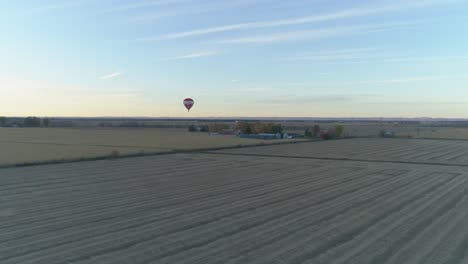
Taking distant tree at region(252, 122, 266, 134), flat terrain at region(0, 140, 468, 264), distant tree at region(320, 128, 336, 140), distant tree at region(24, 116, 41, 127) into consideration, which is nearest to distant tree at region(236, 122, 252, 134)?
distant tree at region(252, 122, 266, 134)

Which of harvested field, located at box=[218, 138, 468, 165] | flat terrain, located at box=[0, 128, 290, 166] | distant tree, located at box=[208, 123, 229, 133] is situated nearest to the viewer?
flat terrain, located at box=[0, 128, 290, 166]

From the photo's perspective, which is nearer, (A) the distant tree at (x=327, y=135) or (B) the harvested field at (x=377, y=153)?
(B) the harvested field at (x=377, y=153)

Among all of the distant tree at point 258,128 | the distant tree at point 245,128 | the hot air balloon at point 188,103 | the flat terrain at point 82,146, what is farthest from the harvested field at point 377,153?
the distant tree at point 245,128

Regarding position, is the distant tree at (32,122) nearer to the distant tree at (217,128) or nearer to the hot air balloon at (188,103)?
the distant tree at (217,128)

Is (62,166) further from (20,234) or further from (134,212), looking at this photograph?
(20,234)

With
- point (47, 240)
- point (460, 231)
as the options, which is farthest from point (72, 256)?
point (460, 231)

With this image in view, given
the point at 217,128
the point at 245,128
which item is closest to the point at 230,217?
the point at 245,128

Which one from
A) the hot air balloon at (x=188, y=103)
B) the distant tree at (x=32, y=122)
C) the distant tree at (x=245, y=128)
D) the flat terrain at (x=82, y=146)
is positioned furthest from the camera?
the distant tree at (x=32, y=122)

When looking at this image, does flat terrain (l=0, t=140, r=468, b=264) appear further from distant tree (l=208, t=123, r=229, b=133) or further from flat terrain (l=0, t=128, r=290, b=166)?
distant tree (l=208, t=123, r=229, b=133)
